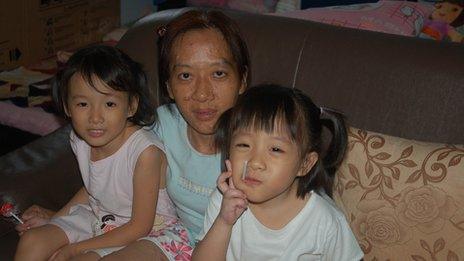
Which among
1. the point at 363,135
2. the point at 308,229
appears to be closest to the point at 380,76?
the point at 363,135

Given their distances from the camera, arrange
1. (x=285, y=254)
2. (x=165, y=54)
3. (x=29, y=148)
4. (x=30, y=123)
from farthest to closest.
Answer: (x=30, y=123) < (x=29, y=148) < (x=165, y=54) < (x=285, y=254)

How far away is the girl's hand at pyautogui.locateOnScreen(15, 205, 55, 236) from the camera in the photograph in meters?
1.56

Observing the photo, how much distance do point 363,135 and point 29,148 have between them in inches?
39.9

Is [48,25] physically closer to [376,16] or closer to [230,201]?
[376,16]

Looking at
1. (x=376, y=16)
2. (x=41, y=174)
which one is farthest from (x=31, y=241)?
(x=376, y=16)

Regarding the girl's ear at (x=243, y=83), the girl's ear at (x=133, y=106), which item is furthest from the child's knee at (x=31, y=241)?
the girl's ear at (x=243, y=83)

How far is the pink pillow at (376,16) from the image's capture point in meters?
2.13

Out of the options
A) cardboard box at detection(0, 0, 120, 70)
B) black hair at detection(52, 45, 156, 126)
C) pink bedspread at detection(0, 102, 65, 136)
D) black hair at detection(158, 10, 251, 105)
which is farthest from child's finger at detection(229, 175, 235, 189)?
cardboard box at detection(0, 0, 120, 70)

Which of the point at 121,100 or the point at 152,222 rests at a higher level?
the point at 121,100

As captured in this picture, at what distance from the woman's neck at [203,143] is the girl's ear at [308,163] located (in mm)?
294

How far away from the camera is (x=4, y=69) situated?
356 cm

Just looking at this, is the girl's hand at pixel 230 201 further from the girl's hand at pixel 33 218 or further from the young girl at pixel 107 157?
the girl's hand at pixel 33 218

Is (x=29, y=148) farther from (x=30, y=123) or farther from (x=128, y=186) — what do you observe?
(x=30, y=123)

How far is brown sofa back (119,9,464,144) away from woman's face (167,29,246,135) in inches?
11.4
